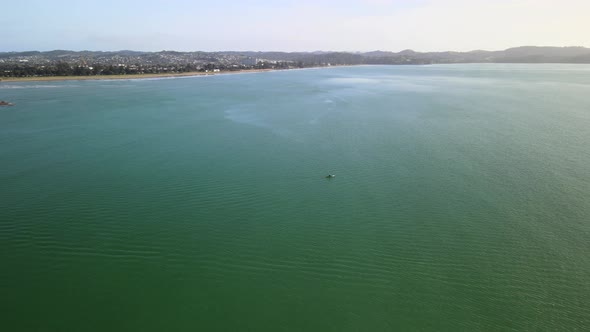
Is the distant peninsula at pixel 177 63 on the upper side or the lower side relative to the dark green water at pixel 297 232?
upper

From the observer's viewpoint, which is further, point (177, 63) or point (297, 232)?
point (177, 63)

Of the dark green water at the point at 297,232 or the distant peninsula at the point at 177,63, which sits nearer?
the dark green water at the point at 297,232

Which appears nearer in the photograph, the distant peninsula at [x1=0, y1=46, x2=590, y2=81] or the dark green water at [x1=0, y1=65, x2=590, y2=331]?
the dark green water at [x1=0, y1=65, x2=590, y2=331]

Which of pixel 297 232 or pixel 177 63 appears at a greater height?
pixel 177 63

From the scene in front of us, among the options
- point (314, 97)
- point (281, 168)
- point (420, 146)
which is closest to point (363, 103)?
point (314, 97)

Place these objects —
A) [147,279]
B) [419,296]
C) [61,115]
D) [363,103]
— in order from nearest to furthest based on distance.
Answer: [419,296] < [147,279] < [61,115] < [363,103]

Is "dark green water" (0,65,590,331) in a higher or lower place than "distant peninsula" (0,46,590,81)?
lower

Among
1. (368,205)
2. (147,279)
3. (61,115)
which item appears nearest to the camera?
(147,279)

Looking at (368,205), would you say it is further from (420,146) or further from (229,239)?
(420,146)
